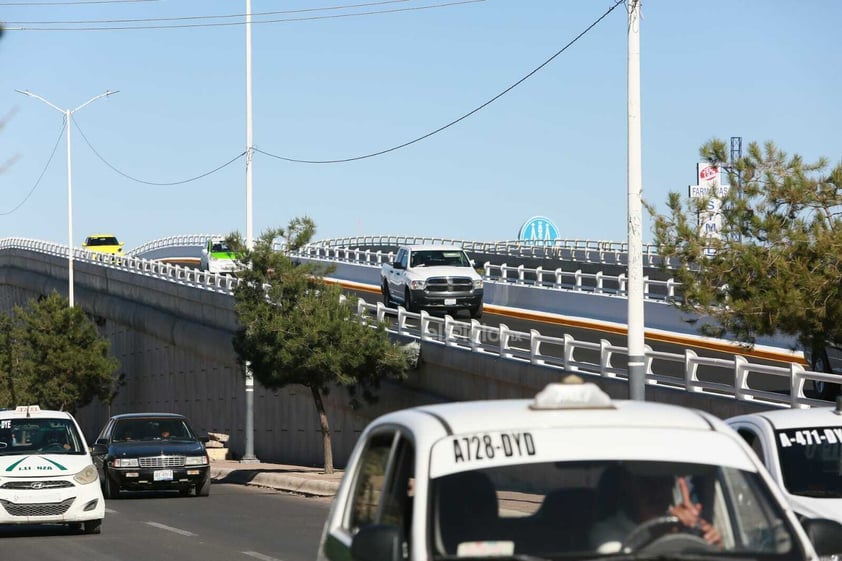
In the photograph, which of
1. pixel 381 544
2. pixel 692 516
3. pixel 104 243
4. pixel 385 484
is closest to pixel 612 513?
pixel 692 516

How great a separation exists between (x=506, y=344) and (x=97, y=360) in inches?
1520

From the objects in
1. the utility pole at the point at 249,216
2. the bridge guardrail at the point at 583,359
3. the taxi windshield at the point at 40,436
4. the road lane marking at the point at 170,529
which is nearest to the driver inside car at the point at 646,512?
the bridge guardrail at the point at 583,359

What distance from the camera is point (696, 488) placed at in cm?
559

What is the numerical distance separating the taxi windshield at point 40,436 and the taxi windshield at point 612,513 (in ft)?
52.5

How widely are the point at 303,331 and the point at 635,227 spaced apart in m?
14.5

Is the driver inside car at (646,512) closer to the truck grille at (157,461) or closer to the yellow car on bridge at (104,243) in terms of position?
the truck grille at (157,461)

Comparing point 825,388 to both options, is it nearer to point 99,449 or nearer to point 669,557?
point 99,449

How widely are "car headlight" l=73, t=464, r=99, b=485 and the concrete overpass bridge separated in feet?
28.1

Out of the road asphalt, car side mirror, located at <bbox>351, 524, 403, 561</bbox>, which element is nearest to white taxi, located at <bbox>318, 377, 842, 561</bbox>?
car side mirror, located at <bbox>351, 524, 403, 561</bbox>

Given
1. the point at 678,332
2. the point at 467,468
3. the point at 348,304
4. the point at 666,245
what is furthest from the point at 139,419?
the point at 467,468

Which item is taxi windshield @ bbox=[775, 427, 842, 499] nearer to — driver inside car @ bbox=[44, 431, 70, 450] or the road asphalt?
driver inside car @ bbox=[44, 431, 70, 450]

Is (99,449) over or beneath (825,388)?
beneath

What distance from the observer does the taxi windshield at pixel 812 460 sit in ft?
33.4

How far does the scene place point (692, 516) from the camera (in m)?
5.53
